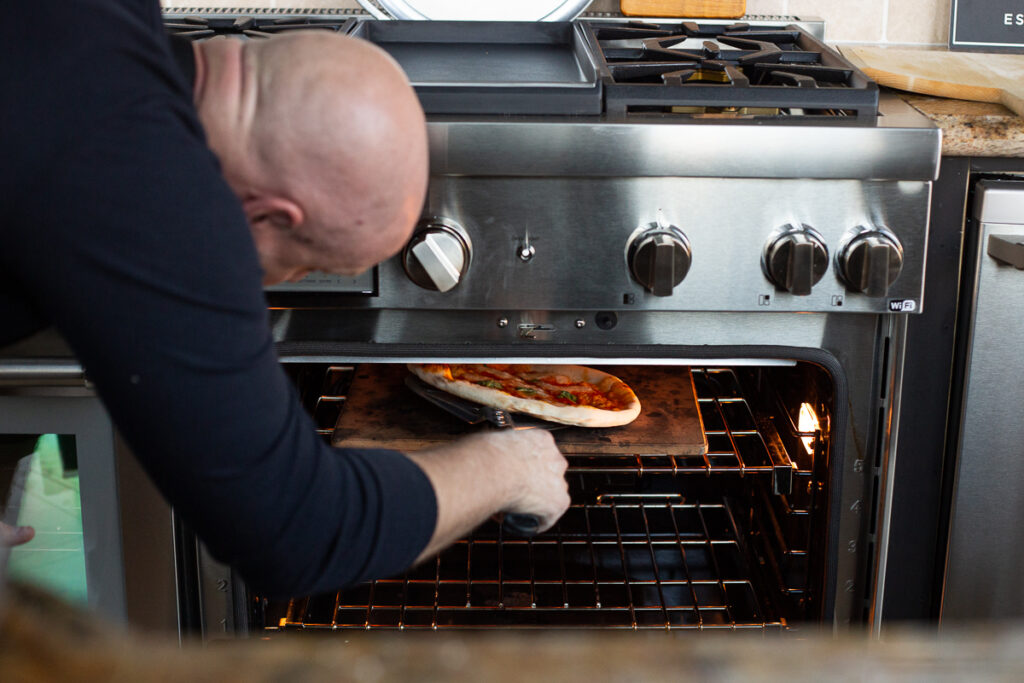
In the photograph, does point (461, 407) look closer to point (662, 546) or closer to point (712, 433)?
point (712, 433)

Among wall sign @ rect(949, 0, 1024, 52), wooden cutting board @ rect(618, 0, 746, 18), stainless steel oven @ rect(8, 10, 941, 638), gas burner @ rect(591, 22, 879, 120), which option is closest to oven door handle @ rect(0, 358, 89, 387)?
stainless steel oven @ rect(8, 10, 941, 638)

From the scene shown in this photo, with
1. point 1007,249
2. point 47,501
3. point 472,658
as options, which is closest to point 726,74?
point 1007,249

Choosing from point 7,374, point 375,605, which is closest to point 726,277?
point 375,605

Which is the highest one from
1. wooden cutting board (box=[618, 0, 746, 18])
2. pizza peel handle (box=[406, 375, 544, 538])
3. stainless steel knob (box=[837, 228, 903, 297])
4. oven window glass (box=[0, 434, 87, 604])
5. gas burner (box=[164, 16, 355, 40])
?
wooden cutting board (box=[618, 0, 746, 18])

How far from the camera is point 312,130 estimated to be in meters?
0.71

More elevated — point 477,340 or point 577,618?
point 477,340

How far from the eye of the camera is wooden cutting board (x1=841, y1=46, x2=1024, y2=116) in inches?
52.7

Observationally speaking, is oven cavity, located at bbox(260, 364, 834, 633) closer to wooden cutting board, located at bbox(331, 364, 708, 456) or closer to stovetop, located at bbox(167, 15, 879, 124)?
wooden cutting board, located at bbox(331, 364, 708, 456)

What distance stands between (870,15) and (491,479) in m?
Result: 1.38

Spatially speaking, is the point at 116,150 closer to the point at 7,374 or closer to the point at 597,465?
the point at 7,374

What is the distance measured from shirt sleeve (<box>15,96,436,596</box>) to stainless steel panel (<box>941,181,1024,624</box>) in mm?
933

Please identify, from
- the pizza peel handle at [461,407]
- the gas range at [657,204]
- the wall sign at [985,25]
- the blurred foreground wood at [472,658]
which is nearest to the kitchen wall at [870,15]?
the wall sign at [985,25]

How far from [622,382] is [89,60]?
0.99 meters

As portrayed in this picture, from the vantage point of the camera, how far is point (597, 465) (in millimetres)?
1576
